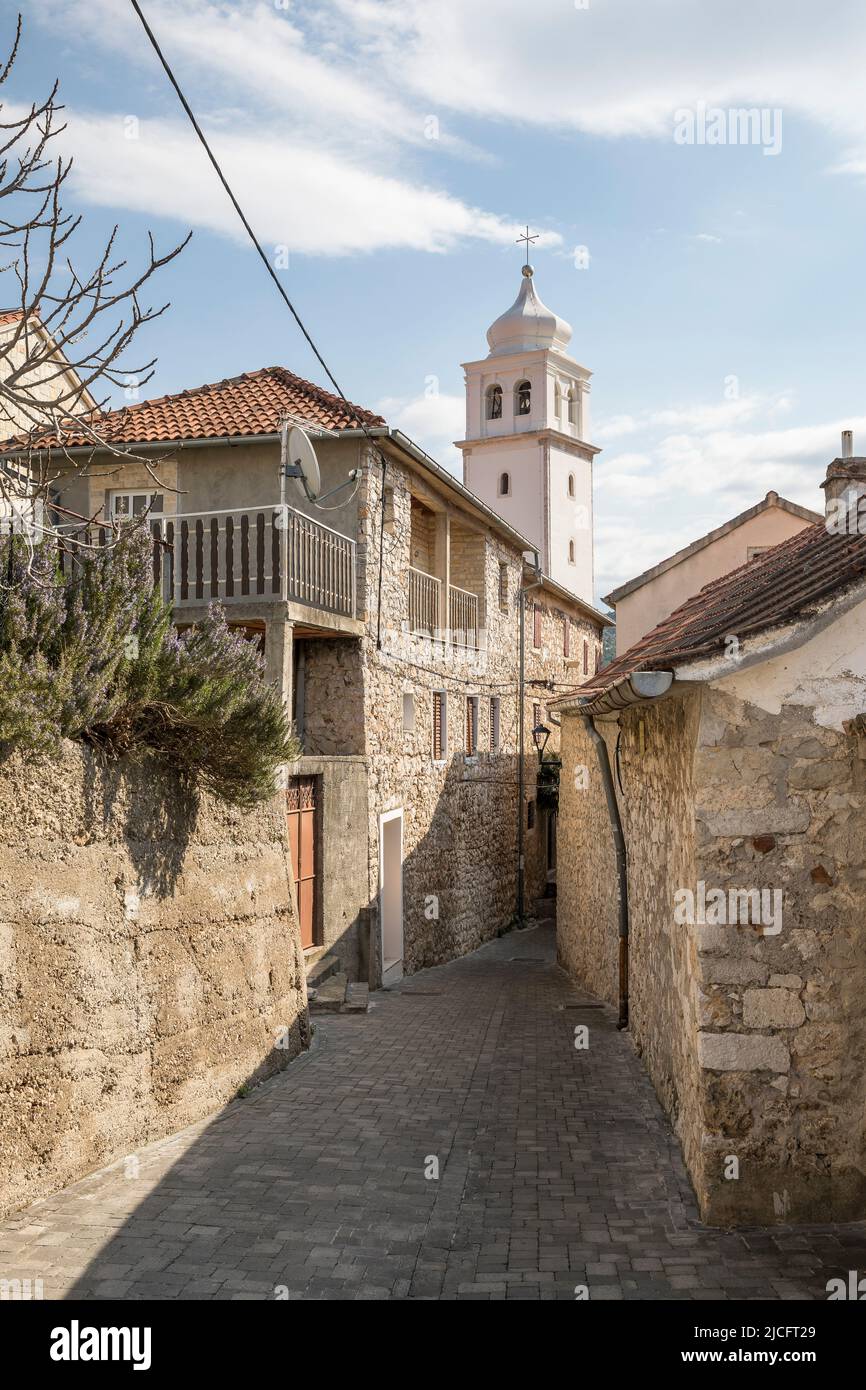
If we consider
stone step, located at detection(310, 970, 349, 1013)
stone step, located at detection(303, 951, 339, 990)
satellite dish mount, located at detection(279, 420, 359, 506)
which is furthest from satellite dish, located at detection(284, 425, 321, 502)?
stone step, located at detection(310, 970, 349, 1013)

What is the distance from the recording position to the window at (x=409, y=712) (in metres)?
15.5

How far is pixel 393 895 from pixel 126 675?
359 inches

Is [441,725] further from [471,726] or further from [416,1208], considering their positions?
[416,1208]

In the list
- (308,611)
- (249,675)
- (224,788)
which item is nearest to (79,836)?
(224,788)

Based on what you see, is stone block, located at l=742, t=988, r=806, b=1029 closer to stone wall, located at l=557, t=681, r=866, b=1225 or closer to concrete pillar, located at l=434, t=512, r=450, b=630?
stone wall, located at l=557, t=681, r=866, b=1225

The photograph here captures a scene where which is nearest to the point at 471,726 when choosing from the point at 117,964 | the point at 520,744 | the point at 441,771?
the point at 441,771

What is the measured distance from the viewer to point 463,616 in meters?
18.7

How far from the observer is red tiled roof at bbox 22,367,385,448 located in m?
13.3

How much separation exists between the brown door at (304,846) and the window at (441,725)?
17.1 feet

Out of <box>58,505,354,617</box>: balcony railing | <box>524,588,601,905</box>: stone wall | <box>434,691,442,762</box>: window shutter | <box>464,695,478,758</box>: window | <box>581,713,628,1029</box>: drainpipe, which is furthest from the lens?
<box>524,588,601,905</box>: stone wall

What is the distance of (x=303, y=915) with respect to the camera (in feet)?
40.1

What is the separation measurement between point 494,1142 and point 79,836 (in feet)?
10.7

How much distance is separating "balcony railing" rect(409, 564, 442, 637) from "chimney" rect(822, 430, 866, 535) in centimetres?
780
